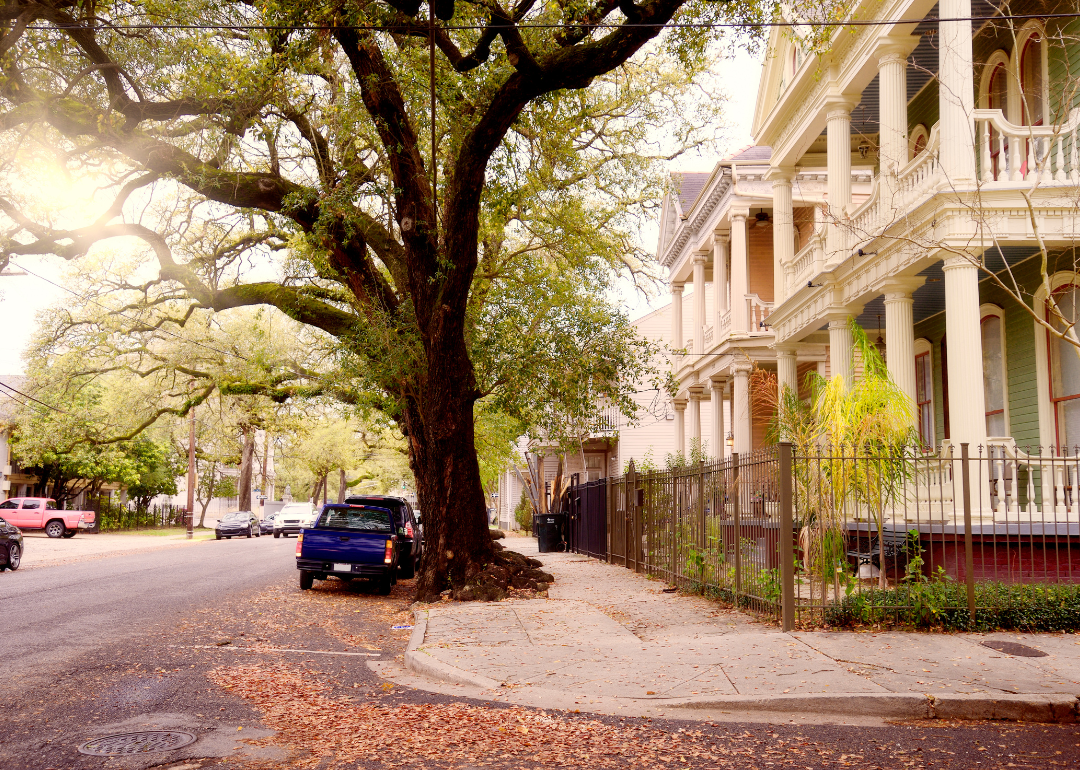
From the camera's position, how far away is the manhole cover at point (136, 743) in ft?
18.6

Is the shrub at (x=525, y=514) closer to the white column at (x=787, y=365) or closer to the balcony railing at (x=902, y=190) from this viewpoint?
the white column at (x=787, y=365)

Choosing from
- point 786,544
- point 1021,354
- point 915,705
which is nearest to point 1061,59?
point 1021,354

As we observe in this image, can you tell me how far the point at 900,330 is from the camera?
14156 mm

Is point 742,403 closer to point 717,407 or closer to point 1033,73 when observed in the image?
point 717,407

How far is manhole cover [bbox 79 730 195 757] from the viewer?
18.6ft

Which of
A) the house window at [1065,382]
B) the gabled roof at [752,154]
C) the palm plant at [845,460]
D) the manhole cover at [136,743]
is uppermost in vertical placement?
the gabled roof at [752,154]

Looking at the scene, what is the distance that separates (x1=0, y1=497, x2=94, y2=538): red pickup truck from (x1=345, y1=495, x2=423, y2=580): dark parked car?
950 inches

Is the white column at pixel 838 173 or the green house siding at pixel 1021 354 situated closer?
the green house siding at pixel 1021 354

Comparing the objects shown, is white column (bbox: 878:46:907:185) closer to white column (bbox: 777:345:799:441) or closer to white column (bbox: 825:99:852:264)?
white column (bbox: 825:99:852:264)

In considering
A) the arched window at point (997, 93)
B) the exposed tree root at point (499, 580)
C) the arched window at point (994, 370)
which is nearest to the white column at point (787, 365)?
the arched window at point (994, 370)

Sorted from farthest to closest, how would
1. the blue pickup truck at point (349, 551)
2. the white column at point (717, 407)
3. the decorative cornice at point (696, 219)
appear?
the white column at point (717, 407), the decorative cornice at point (696, 219), the blue pickup truck at point (349, 551)

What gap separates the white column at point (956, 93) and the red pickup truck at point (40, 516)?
39.0m

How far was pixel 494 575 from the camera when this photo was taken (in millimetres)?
14852

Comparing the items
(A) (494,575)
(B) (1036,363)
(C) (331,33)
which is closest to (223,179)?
(C) (331,33)
